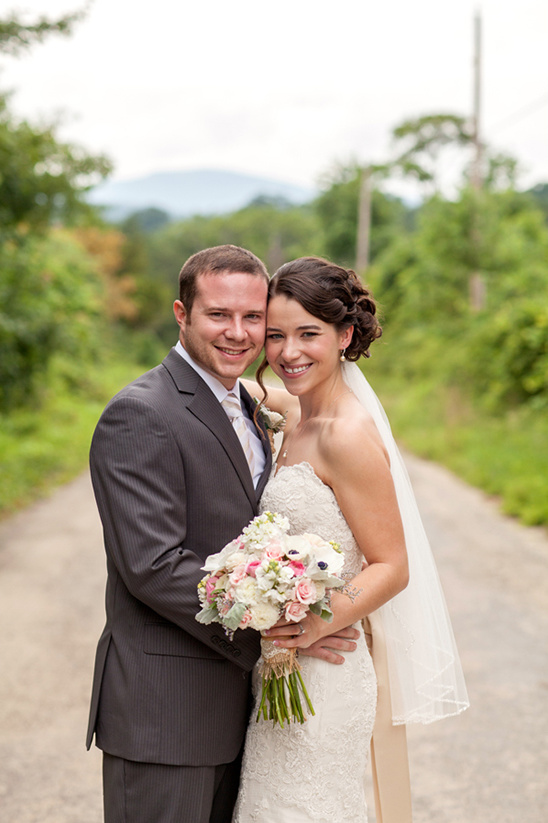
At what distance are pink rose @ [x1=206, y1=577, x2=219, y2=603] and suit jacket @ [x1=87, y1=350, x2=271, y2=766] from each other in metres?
0.08

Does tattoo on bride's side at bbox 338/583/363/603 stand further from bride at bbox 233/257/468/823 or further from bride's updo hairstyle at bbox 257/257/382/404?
bride's updo hairstyle at bbox 257/257/382/404

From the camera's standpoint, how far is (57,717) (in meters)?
5.14

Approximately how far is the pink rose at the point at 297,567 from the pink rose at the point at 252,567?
9cm

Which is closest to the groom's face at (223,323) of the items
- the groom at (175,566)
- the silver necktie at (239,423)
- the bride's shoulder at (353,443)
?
the groom at (175,566)

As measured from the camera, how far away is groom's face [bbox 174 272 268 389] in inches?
105

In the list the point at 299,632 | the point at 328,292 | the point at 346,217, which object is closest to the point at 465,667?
the point at 299,632

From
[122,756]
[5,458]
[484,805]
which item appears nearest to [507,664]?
[484,805]

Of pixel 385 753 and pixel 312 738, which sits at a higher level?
pixel 312 738

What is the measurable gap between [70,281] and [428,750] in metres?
18.6

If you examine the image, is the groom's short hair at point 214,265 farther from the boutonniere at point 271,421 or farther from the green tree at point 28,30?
the green tree at point 28,30

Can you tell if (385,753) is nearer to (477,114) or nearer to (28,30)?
(28,30)

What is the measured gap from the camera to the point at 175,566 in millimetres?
2350

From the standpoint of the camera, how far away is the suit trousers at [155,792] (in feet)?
8.09

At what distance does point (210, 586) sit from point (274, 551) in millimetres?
214
